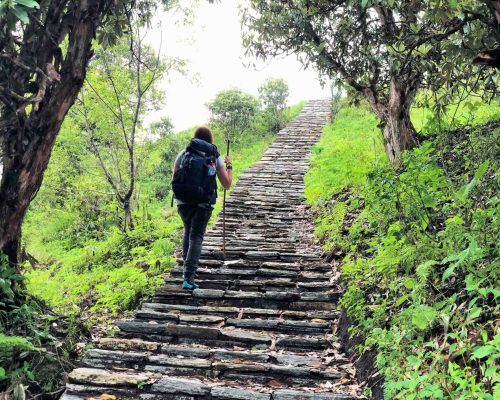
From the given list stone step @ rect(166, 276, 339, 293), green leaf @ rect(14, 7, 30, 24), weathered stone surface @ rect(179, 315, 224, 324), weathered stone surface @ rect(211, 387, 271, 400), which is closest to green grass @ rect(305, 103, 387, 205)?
stone step @ rect(166, 276, 339, 293)

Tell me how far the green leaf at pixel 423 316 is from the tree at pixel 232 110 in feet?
48.5

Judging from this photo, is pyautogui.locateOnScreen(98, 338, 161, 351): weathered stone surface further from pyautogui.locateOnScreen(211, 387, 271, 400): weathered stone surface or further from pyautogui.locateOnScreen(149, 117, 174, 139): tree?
pyautogui.locateOnScreen(149, 117, 174, 139): tree

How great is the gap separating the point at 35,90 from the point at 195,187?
78.2 inches

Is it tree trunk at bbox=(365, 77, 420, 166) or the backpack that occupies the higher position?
tree trunk at bbox=(365, 77, 420, 166)

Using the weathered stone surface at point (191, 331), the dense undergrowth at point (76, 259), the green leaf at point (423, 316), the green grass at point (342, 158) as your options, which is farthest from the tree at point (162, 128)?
the green leaf at point (423, 316)

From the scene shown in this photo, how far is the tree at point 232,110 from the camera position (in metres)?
17.7

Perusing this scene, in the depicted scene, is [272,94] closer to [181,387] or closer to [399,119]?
[399,119]

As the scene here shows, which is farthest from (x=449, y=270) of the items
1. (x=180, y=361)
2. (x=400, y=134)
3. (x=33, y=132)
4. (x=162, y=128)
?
(x=162, y=128)

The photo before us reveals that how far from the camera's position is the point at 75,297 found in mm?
6938

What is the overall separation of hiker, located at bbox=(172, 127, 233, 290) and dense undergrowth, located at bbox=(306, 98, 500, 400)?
183 centimetres

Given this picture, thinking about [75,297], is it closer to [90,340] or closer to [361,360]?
[90,340]

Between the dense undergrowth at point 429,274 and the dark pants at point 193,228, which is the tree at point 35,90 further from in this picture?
the dense undergrowth at point 429,274

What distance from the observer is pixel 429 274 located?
152 inches

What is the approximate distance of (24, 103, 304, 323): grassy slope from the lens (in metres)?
6.24
